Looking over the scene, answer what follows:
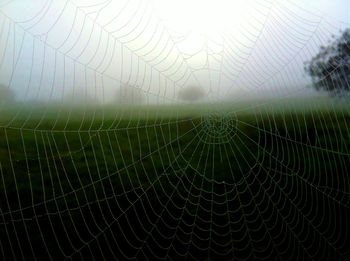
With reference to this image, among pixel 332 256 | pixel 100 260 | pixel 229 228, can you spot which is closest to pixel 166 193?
pixel 229 228

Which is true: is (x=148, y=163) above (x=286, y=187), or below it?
above

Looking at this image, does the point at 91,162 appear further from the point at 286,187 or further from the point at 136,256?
the point at 286,187

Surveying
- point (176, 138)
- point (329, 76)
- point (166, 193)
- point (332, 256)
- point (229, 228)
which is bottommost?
point (332, 256)

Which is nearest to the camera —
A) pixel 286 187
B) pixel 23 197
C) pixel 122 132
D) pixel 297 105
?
pixel 23 197

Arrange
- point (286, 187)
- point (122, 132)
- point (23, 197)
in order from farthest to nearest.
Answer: point (286, 187)
point (122, 132)
point (23, 197)

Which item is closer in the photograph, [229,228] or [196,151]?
[229,228]

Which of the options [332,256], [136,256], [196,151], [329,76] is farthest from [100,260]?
[329,76]
